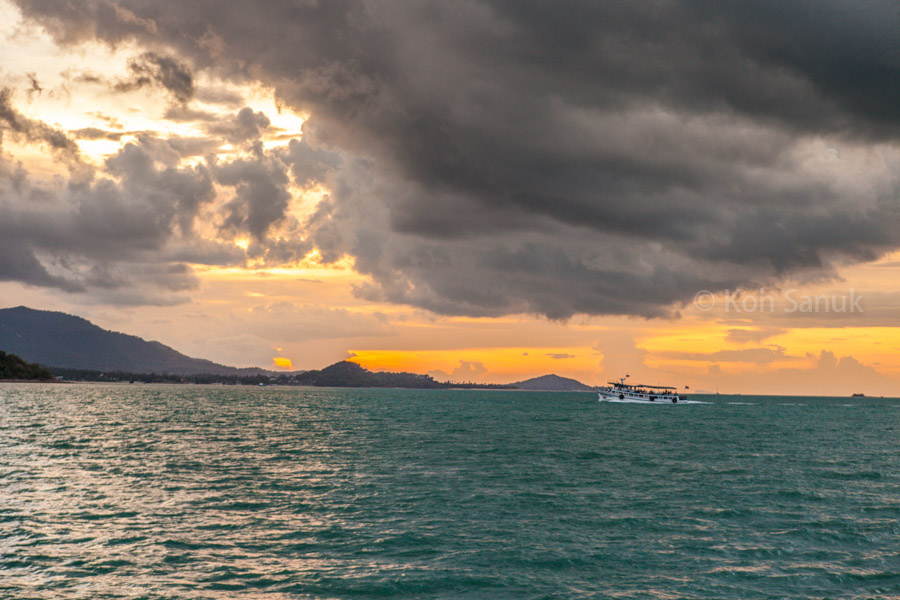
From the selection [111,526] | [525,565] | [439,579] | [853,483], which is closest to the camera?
[439,579]

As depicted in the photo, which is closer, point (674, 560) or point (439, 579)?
point (439, 579)

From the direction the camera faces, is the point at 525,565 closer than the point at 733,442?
Yes

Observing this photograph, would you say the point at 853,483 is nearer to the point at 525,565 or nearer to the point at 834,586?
the point at 834,586

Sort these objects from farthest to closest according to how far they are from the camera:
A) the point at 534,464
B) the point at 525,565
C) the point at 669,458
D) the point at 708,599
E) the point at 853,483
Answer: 1. the point at 669,458
2. the point at 534,464
3. the point at 853,483
4. the point at 525,565
5. the point at 708,599

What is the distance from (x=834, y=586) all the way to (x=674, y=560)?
733 cm

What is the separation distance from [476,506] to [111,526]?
24.4 metres

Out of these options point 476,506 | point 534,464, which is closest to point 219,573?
point 476,506

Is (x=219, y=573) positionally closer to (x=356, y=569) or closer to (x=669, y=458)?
(x=356, y=569)

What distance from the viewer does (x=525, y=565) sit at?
32.5 metres

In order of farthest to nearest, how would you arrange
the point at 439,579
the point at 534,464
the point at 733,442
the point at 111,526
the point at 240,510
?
the point at 733,442 < the point at 534,464 < the point at 240,510 < the point at 111,526 < the point at 439,579

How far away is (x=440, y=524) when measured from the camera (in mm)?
40969

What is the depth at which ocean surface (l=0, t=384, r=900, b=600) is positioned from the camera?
29.8 meters

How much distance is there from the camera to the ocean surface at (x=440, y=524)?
29.8 meters

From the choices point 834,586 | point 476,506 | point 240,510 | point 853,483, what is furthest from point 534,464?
point 834,586
